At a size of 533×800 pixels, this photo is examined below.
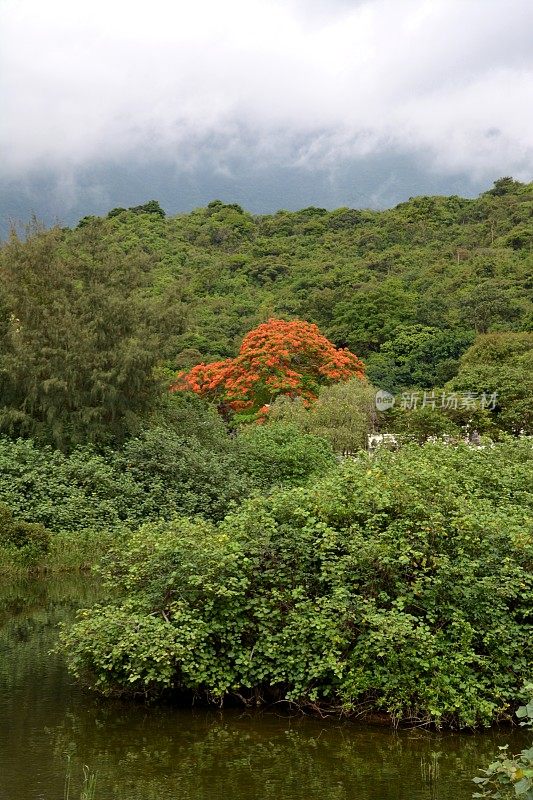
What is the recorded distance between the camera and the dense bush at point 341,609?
809cm

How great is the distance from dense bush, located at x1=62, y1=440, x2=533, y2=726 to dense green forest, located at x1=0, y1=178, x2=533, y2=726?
0.10ft

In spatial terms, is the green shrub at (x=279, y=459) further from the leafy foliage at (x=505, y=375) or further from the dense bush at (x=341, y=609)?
the leafy foliage at (x=505, y=375)

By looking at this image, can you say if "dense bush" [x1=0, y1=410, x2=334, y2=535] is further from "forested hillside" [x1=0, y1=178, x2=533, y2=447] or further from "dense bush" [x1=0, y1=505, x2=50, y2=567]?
"forested hillside" [x1=0, y1=178, x2=533, y2=447]

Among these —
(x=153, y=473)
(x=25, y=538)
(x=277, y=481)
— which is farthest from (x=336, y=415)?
(x=25, y=538)

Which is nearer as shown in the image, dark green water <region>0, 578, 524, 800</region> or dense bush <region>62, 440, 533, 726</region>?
dark green water <region>0, 578, 524, 800</region>

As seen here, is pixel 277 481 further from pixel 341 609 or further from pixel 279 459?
pixel 341 609

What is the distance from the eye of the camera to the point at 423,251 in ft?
176

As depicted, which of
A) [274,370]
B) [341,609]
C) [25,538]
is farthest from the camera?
[274,370]

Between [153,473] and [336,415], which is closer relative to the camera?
[153,473]

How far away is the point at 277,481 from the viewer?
62.9ft

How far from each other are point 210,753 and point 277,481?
1177cm

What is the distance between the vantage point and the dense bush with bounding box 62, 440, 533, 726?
809 cm

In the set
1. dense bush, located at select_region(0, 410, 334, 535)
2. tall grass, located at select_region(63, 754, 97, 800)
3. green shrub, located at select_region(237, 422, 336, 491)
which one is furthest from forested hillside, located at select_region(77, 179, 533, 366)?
tall grass, located at select_region(63, 754, 97, 800)

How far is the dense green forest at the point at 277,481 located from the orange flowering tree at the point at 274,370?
9cm
